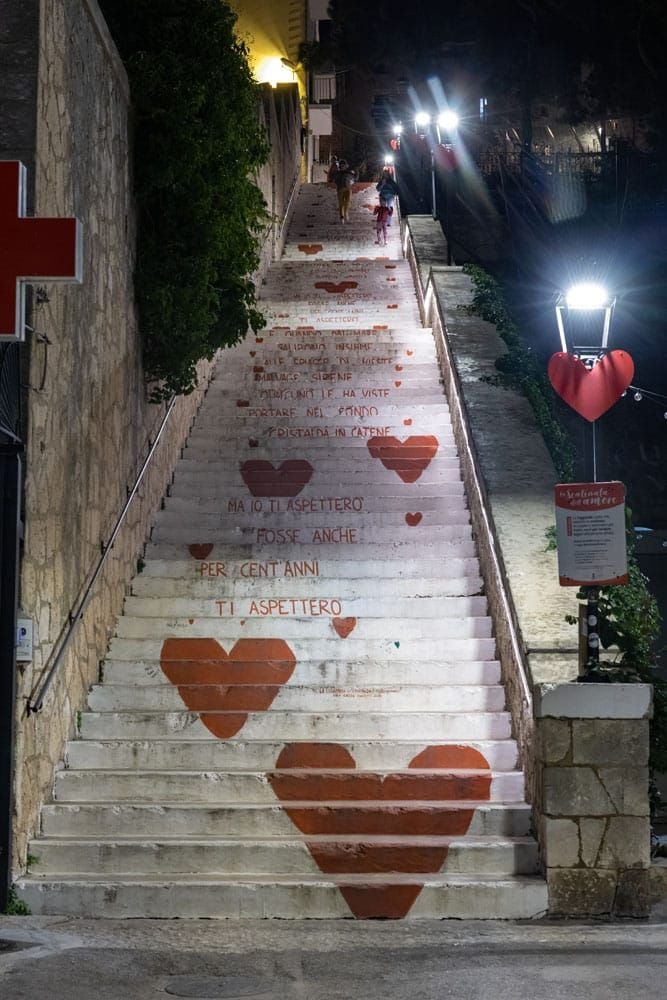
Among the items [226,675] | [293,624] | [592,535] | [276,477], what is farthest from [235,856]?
[276,477]

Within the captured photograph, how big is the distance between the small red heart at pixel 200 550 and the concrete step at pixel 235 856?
3643mm

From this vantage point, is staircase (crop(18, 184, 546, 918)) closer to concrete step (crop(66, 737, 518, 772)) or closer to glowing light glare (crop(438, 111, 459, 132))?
concrete step (crop(66, 737, 518, 772))

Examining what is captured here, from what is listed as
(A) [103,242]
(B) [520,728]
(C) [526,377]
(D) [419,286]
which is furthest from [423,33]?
(B) [520,728]

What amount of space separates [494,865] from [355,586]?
3.20m

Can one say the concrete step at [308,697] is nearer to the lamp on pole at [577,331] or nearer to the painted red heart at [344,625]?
the painted red heart at [344,625]

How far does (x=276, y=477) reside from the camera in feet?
40.1

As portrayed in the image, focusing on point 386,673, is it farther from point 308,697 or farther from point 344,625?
point 344,625

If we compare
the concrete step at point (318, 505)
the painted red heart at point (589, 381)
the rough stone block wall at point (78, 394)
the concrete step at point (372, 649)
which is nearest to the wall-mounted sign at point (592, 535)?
the painted red heart at point (589, 381)

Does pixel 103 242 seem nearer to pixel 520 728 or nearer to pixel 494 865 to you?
pixel 520 728

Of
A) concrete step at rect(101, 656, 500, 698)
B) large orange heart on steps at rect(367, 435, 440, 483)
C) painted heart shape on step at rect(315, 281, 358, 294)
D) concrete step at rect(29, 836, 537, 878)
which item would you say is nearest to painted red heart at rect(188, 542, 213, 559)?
concrete step at rect(101, 656, 500, 698)

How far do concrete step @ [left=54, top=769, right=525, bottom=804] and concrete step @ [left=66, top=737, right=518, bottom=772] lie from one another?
0.19m

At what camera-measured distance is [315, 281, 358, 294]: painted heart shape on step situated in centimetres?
2016

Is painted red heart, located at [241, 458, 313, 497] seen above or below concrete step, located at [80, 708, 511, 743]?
above

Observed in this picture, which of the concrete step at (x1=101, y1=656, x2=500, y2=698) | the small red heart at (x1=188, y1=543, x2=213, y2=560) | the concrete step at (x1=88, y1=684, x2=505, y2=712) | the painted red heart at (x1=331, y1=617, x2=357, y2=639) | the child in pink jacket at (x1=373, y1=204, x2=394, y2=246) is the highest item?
the child in pink jacket at (x1=373, y1=204, x2=394, y2=246)
